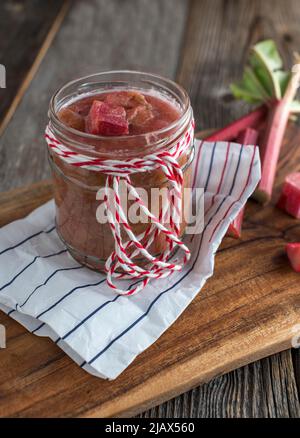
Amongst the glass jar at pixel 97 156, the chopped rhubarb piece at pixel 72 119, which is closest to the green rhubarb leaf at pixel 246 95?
the glass jar at pixel 97 156

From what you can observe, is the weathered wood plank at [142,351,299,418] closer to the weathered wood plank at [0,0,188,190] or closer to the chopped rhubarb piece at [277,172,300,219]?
the chopped rhubarb piece at [277,172,300,219]

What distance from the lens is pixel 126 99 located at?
1.38 metres

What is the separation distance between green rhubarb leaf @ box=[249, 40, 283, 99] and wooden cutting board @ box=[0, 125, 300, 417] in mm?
651

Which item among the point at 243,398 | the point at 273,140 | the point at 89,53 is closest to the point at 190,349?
the point at 243,398

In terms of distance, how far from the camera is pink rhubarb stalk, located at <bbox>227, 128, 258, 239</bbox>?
5.20 feet

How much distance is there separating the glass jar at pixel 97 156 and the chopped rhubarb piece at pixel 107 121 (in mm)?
28

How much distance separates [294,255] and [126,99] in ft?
1.82

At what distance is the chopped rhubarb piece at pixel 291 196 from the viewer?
1.66m

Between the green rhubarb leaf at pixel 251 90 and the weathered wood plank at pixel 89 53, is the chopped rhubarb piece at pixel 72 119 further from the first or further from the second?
the green rhubarb leaf at pixel 251 90

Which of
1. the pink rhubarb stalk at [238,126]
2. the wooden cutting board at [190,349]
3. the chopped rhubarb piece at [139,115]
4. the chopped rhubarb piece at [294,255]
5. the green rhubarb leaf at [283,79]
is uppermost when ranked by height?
the chopped rhubarb piece at [139,115]

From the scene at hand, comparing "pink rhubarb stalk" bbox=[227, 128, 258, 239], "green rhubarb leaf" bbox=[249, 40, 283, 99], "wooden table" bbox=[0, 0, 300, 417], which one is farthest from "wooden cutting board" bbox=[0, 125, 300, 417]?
"wooden table" bbox=[0, 0, 300, 417]

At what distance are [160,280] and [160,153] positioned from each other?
33 centimetres

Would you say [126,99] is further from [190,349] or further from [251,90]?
[251,90]
